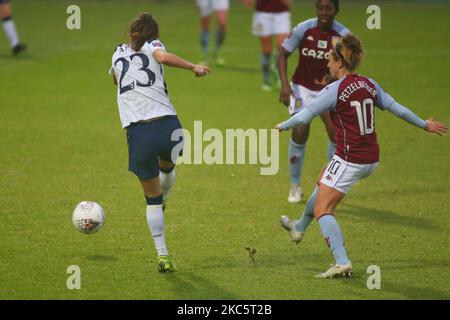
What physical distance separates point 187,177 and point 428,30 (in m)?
15.2

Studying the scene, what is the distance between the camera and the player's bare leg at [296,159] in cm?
1110

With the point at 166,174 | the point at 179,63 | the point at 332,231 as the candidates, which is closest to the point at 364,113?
the point at 332,231

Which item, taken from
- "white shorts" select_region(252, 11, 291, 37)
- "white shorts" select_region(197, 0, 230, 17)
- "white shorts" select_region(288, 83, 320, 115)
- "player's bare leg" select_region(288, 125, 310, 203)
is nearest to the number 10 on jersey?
"white shorts" select_region(288, 83, 320, 115)

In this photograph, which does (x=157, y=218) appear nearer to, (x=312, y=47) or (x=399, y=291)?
Result: (x=399, y=291)

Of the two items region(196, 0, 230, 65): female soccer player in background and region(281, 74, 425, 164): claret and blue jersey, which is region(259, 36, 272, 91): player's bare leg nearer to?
region(196, 0, 230, 65): female soccer player in background

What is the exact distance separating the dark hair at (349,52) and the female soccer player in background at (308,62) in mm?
2551

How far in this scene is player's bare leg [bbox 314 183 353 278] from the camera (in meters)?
7.91

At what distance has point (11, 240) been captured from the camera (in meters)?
9.19

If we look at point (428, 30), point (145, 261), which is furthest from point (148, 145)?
point (428, 30)

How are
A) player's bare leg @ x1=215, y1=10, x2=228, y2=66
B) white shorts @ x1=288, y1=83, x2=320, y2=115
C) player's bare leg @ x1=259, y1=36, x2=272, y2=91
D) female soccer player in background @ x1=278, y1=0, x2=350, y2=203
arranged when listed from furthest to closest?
1. player's bare leg @ x1=215, y1=10, x2=228, y2=66
2. player's bare leg @ x1=259, y1=36, x2=272, y2=91
3. white shorts @ x1=288, y1=83, x2=320, y2=115
4. female soccer player in background @ x1=278, y1=0, x2=350, y2=203

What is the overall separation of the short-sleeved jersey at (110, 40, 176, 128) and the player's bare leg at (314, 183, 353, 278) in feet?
5.39

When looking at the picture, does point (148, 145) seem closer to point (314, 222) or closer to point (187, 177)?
point (314, 222)

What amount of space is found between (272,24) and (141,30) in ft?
34.7

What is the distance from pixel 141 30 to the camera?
313 inches
